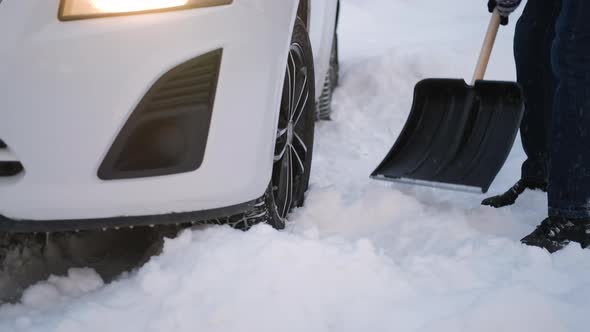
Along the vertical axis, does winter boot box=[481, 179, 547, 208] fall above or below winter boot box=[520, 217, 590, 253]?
below

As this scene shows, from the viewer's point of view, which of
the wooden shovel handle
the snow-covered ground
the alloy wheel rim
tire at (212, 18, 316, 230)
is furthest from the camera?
the wooden shovel handle

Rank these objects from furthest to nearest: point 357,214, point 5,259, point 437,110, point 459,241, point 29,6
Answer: point 437,110
point 357,214
point 459,241
point 5,259
point 29,6

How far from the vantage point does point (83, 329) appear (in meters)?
1.76

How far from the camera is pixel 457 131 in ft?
9.93

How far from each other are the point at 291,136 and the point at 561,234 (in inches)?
38.9

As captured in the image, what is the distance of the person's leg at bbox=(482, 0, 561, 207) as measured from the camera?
280 cm

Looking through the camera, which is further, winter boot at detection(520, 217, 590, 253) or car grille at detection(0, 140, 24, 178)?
winter boot at detection(520, 217, 590, 253)

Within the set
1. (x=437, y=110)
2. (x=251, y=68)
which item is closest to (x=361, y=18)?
(x=437, y=110)

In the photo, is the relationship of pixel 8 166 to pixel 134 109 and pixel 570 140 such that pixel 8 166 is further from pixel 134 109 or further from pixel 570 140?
pixel 570 140

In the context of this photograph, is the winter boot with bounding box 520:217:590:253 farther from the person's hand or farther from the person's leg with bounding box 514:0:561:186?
the person's hand

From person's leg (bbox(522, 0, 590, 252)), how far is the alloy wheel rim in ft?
2.82

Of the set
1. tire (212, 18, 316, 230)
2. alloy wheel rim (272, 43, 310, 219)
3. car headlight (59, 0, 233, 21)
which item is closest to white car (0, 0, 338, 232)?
car headlight (59, 0, 233, 21)

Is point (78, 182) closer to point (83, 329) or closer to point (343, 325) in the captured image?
point (83, 329)

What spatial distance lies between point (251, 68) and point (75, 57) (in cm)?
47
